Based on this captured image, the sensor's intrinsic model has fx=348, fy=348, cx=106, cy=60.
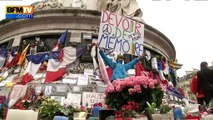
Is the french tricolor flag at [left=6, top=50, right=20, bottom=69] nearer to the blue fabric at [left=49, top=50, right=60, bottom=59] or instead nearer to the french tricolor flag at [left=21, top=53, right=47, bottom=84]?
the french tricolor flag at [left=21, top=53, right=47, bottom=84]

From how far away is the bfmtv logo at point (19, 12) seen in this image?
53.1ft

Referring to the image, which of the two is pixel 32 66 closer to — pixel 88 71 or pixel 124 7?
pixel 88 71

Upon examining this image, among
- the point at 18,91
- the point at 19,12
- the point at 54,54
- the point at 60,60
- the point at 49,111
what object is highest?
the point at 19,12

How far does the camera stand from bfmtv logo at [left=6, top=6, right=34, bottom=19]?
1619 cm

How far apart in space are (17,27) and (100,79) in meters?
5.83

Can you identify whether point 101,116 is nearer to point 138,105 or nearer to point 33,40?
point 138,105

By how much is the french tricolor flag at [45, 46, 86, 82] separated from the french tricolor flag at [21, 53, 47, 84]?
55cm

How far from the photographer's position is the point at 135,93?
678cm

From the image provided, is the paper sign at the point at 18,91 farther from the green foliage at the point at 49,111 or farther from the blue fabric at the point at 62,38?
the green foliage at the point at 49,111

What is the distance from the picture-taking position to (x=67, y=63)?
14.0m

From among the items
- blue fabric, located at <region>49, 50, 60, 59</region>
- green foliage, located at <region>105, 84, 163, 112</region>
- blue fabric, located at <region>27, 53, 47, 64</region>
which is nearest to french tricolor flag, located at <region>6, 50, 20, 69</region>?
blue fabric, located at <region>27, 53, 47, 64</region>

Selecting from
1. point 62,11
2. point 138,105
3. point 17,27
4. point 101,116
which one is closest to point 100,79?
point 62,11

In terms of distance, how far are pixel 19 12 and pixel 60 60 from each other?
13.5ft

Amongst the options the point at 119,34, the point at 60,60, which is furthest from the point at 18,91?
the point at 119,34
